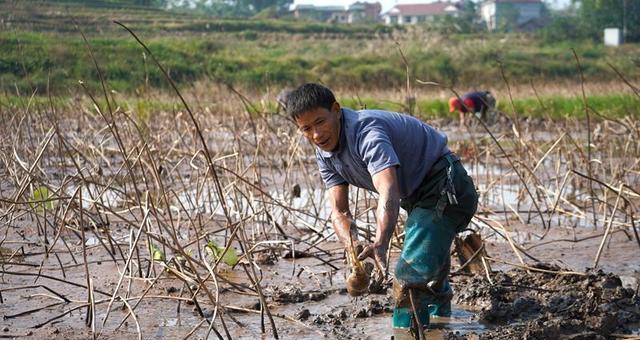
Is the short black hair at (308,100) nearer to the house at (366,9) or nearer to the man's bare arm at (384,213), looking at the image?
the man's bare arm at (384,213)

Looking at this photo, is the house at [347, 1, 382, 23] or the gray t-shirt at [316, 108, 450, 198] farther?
the house at [347, 1, 382, 23]

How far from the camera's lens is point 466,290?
511 centimetres

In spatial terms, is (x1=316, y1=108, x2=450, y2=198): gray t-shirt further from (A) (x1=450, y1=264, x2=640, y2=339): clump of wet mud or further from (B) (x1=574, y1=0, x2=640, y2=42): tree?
(B) (x1=574, y1=0, x2=640, y2=42): tree

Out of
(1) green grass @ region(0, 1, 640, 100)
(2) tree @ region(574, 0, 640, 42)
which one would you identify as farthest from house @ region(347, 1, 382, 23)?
(1) green grass @ region(0, 1, 640, 100)

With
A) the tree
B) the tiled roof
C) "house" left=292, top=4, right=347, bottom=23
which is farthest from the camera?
the tiled roof

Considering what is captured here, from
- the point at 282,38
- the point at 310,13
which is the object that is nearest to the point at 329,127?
the point at 282,38

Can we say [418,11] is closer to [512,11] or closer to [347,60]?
[512,11]

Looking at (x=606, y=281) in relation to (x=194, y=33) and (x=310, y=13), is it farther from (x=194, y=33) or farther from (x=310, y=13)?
(x=310, y=13)

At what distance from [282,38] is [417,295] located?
4786 cm

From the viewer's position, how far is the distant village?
96.6 meters

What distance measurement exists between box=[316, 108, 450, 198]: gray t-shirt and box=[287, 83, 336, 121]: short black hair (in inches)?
5.8

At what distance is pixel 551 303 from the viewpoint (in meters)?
4.68

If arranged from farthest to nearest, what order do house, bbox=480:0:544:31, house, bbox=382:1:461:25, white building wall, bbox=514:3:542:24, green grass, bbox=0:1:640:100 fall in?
house, bbox=382:1:461:25 < white building wall, bbox=514:3:542:24 < house, bbox=480:0:544:31 < green grass, bbox=0:1:640:100

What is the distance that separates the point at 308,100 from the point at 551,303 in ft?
5.36
